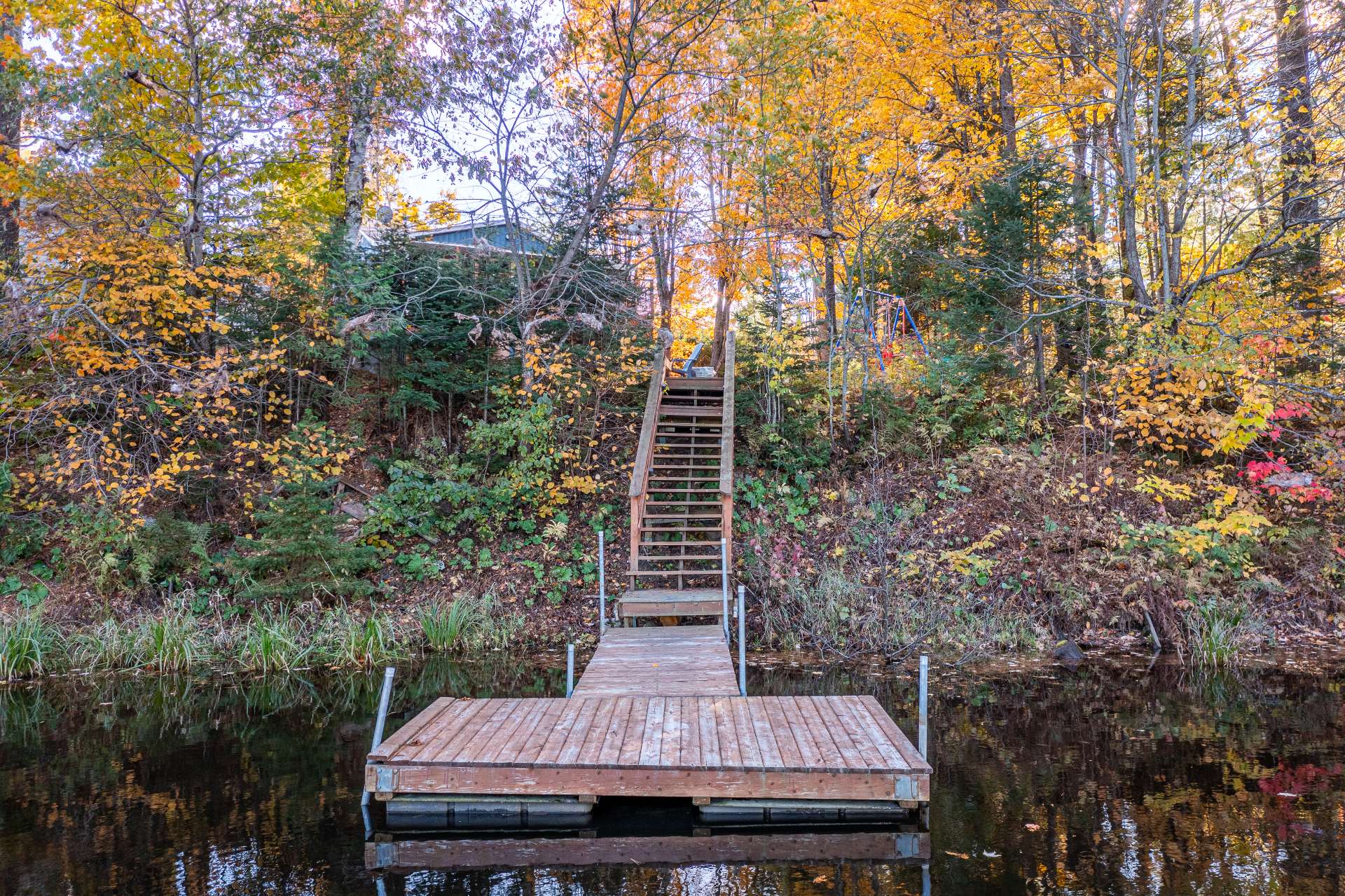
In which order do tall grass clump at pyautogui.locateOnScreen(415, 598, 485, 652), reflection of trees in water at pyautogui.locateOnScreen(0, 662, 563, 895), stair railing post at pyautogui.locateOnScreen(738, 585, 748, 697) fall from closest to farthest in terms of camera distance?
reflection of trees in water at pyautogui.locateOnScreen(0, 662, 563, 895) → stair railing post at pyautogui.locateOnScreen(738, 585, 748, 697) → tall grass clump at pyautogui.locateOnScreen(415, 598, 485, 652)

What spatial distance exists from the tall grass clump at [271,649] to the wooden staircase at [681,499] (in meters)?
3.62

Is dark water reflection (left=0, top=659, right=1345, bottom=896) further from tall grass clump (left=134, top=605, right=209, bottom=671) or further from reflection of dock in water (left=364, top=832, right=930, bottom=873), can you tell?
tall grass clump (left=134, top=605, right=209, bottom=671)

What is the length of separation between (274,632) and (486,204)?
6224 millimetres

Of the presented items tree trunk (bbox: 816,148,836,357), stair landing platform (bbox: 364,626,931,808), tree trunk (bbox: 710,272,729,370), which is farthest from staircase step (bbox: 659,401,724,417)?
stair landing platform (bbox: 364,626,931,808)

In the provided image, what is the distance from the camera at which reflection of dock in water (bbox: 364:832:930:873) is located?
438 cm

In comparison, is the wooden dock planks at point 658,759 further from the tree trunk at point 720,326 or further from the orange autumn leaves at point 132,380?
the tree trunk at point 720,326

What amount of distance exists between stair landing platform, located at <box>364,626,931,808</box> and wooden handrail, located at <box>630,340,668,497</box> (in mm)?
3610

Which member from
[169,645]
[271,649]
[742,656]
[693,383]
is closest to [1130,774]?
[742,656]

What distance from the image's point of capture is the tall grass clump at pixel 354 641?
8.74m

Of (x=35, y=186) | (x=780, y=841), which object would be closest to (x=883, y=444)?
(x=780, y=841)

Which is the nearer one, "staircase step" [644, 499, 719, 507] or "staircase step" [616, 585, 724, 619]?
"staircase step" [616, 585, 724, 619]

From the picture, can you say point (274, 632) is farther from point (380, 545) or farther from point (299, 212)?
point (299, 212)

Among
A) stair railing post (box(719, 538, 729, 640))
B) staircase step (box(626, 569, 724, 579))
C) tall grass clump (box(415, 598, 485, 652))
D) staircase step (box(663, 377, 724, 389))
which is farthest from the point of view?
staircase step (box(663, 377, 724, 389))

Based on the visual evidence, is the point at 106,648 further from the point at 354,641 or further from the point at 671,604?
the point at 671,604
